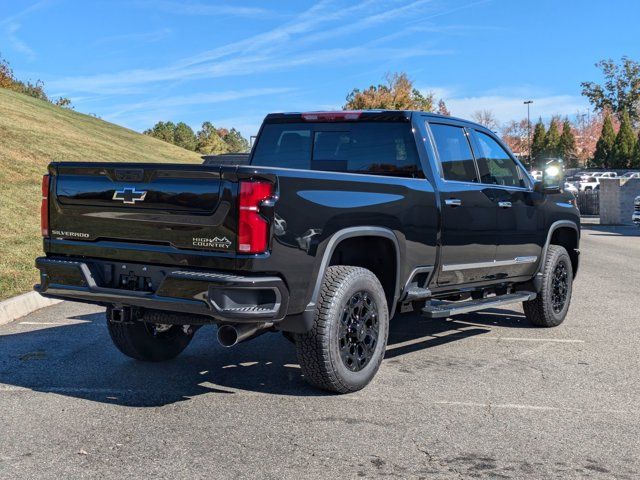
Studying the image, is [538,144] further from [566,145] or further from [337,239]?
[337,239]

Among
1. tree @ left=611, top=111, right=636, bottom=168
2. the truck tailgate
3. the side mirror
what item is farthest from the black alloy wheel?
tree @ left=611, top=111, right=636, bottom=168

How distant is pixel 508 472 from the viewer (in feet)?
13.3

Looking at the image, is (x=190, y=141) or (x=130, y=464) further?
(x=190, y=141)

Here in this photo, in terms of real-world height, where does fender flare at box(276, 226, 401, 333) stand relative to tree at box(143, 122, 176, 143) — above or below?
below

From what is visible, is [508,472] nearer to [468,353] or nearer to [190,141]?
[468,353]

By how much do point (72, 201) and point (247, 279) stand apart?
1.58 meters

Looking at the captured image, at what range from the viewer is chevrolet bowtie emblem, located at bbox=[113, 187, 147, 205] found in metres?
5.03

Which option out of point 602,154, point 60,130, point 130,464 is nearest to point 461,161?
point 130,464

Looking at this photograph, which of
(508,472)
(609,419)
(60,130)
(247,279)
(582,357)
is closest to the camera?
(508,472)

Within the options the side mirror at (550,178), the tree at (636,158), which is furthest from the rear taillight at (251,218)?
the tree at (636,158)

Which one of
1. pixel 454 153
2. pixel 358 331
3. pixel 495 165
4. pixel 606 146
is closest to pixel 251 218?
pixel 358 331

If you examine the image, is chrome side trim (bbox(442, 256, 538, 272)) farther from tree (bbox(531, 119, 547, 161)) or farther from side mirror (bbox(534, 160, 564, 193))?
tree (bbox(531, 119, 547, 161))

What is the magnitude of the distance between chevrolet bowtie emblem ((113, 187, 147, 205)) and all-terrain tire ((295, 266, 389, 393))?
4.41 ft

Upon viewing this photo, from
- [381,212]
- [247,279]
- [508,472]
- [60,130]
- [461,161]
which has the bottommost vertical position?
[508,472]
